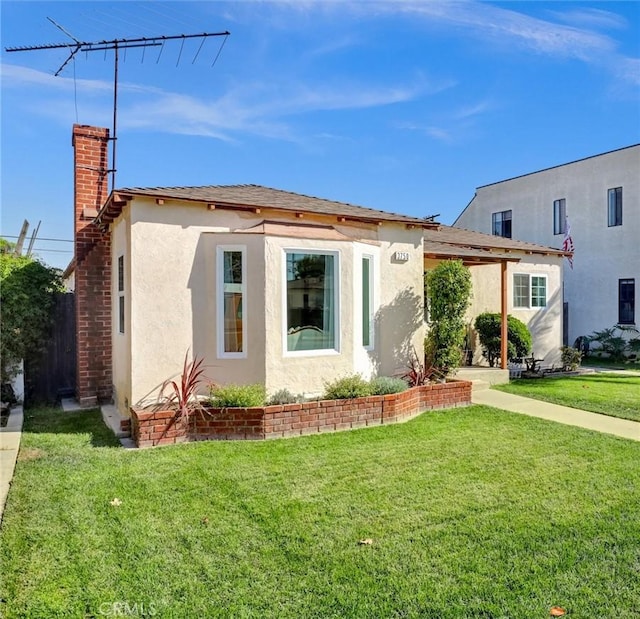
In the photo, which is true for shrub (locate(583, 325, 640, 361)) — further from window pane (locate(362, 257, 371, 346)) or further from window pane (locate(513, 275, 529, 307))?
window pane (locate(362, 257, 371, 346))

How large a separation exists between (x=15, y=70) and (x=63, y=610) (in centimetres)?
1045

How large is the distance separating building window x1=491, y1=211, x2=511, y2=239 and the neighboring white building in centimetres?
36

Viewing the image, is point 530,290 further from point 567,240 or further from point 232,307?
point 232,307

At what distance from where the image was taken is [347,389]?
27.1 ft

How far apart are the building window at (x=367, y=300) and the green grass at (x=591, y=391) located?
4504mm

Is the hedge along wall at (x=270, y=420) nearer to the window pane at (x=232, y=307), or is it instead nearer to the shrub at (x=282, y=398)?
the shrub at (x=282, y=398)

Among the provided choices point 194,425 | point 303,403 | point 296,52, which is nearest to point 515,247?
point 296,52

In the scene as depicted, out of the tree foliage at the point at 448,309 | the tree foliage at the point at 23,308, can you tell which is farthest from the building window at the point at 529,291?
the tree foliage at the point at 23,308

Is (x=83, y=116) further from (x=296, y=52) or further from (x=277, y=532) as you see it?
(x=277, y=532)

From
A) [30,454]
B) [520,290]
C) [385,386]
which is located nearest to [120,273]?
[30,454]

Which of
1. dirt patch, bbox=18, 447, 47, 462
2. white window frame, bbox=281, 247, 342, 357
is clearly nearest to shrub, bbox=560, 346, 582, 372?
white window frame, bbox=281, 247, 342, 357

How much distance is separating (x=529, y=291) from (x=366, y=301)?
957cm

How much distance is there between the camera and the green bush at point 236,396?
289 inches

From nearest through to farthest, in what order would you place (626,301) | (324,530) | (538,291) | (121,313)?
(324,530) < (121,313) < (538,291) < (626,301)
